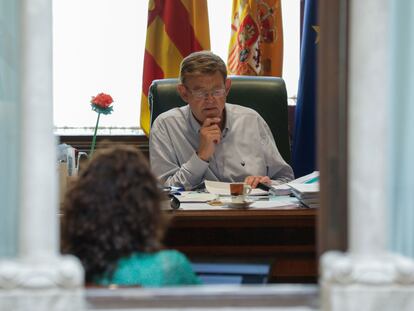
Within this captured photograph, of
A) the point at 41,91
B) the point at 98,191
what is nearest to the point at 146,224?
the point at 98,191

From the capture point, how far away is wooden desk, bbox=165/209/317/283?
266cm

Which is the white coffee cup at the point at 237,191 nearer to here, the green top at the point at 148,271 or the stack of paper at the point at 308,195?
the stack of paper at the point at 308,195

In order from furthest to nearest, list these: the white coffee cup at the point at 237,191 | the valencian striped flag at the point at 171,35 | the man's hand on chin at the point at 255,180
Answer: the valencian striped flag at the point at 171,35
the man's hand on chin at the point at 255,180
the white coffee cup at the point at 237,191

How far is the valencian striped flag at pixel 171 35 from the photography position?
15.6ft

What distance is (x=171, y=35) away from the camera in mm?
4797

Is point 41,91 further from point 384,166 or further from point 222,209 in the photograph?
point 222,209

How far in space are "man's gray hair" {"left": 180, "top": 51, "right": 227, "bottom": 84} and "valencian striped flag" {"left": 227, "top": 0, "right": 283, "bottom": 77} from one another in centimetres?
84

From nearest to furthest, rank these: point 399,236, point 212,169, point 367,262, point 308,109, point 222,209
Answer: point 367,262 < point 399,236 < point 222,209 < point 212,169 < point 308,109

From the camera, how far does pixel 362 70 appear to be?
1717mm

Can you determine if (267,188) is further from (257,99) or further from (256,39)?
(256,39)

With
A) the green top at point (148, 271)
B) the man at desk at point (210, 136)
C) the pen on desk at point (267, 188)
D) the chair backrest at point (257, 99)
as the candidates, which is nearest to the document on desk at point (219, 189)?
the pen on desk at point (267, 188)

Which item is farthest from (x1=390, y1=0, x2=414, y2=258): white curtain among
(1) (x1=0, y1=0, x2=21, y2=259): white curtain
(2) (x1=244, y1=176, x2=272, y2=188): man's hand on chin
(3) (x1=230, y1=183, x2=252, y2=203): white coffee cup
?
(2) (x1=244, y1=176, x2=272, y2=188): man's hand on chin

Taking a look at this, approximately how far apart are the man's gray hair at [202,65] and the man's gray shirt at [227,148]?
0.21 meters

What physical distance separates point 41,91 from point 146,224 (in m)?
0.38
